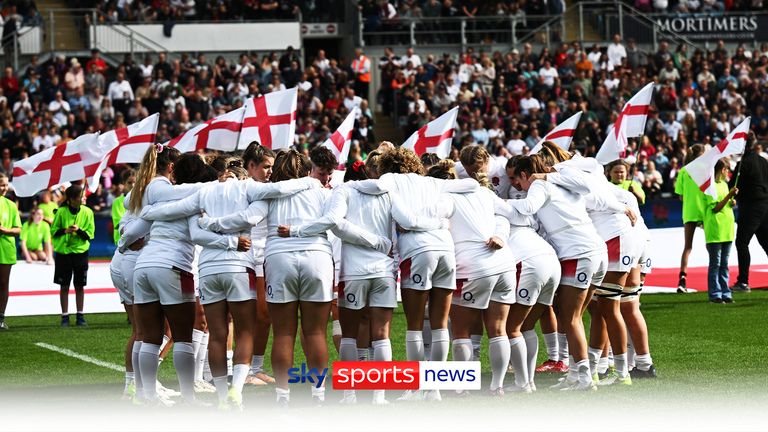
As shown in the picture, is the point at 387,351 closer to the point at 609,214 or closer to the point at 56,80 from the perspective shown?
the point at 609,214

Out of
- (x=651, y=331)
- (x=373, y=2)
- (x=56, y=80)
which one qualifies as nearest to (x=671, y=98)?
(x=373, y=2)

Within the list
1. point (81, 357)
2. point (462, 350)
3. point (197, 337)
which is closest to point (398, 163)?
point (462, 350)

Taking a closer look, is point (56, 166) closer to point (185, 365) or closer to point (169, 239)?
point (169, 239)

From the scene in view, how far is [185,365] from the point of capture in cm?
913

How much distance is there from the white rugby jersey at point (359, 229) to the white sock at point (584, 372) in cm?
170

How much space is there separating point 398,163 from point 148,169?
1.80 meters

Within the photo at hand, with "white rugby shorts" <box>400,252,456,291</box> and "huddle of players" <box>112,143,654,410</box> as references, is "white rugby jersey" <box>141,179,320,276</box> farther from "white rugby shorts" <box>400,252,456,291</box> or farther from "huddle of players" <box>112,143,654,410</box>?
"white rugby shorts" <box>400,252,456,291</box>

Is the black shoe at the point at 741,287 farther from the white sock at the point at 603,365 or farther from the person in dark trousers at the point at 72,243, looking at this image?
the person in dark trousers at the point at 72,243

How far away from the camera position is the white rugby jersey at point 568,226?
32.8 feet

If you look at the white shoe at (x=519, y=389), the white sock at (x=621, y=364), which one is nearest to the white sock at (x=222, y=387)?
the white shoe at (x=519, y=389)

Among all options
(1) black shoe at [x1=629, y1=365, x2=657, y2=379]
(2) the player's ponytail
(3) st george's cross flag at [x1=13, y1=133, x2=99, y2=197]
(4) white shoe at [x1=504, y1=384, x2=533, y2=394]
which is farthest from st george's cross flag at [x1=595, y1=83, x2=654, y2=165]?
(2) the player's ponytail

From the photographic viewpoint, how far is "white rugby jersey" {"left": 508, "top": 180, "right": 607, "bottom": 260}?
10000 mm

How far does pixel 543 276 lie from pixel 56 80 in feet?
70.2

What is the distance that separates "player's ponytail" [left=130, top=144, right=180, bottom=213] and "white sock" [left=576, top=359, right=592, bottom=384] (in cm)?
340
